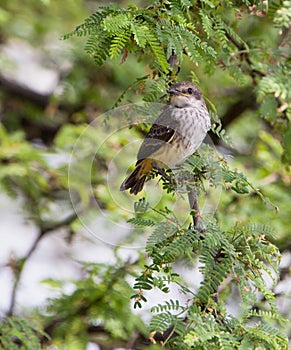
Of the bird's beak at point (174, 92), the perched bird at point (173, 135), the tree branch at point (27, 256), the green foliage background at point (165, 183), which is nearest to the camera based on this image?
the green foliage background at point (165, 183)

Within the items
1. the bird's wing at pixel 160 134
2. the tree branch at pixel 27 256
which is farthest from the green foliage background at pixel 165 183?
the bird's wing at pixel 160 134

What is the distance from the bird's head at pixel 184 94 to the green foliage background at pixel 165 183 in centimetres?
5

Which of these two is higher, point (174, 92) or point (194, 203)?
point (174, 92)

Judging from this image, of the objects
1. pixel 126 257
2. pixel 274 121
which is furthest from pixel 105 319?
pixel 274 121

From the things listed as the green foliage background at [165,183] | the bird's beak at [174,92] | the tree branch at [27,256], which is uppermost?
the bird's beak at [174,92]

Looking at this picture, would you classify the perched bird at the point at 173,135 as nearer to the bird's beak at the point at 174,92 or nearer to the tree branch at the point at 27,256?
the bird's beak at the point at 174,92

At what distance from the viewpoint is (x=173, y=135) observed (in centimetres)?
293

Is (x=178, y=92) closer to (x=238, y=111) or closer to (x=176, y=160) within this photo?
(x=176, y=160)

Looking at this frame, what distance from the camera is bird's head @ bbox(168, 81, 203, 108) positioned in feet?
9.53

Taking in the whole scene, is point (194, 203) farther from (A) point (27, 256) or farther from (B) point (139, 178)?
(A) point (27, 256)

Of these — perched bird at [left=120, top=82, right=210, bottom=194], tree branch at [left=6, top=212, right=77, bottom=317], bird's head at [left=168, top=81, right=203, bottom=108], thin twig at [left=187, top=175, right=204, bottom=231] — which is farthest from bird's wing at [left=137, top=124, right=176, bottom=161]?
tree branch at [left=6, top=212, right=77, bottom=317]

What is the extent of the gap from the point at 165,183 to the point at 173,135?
34 cm

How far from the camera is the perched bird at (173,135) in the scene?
2.77 meters

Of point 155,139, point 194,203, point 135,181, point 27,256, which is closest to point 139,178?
point 135,181
